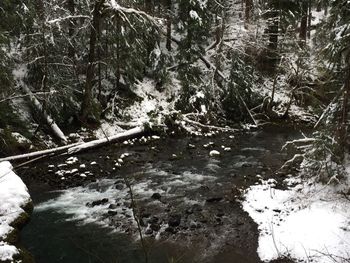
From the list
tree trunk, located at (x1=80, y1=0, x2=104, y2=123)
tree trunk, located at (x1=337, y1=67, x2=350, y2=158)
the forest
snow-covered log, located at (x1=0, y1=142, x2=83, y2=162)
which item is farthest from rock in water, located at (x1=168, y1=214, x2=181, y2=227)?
tree trunk, located at (x1=80, y1=0, x2=104, y2=123)

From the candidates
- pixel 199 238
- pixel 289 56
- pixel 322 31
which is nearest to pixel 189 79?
pixel 289 56

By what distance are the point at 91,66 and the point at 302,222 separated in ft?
33.2

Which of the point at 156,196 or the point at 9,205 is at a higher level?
the point at 9,205

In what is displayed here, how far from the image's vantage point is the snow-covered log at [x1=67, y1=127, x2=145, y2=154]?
44.0 feet

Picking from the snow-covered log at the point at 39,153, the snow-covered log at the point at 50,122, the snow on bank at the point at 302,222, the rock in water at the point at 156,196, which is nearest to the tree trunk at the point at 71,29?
the snow-covered log at the point at 50,122

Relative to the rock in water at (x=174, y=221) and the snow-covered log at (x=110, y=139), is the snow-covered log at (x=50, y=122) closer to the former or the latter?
the snow-covered log at (x=110, y=139)

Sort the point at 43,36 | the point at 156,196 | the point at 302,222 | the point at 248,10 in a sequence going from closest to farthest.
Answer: the point at 302,222, the point at 156,196, the point at 43,36, the point at 248,10

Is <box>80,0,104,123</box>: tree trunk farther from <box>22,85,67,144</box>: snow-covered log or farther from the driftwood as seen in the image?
the driftwood

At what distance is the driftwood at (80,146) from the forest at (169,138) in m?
0.04

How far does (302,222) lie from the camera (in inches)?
332

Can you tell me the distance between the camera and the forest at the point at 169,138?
8.20 m

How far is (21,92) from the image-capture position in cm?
1520

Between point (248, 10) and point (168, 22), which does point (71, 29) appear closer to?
point (168, 22)

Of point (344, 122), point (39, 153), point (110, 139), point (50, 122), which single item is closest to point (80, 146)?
point (110, 139)
